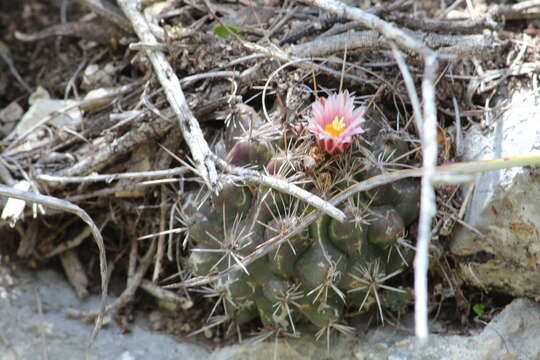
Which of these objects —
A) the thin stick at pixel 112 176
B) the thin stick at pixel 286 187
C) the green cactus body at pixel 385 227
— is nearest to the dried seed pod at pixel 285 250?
the thin stick at pixel 286 187

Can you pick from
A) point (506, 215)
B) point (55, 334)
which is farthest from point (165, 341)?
point (506, 215)

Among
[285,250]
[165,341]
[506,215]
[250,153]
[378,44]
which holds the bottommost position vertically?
[165,341]

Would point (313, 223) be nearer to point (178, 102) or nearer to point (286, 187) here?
point (286, 187)

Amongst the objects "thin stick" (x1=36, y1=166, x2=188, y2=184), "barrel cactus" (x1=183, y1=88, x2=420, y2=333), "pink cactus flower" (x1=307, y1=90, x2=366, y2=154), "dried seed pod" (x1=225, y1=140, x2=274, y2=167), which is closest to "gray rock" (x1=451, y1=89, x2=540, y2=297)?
"barrel cactus" (x1=183, y1=88, x2=420, y2=333)

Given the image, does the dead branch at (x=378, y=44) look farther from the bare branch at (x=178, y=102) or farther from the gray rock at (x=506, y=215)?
the bare branch at (x=178, y=102)

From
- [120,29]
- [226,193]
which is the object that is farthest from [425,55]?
[120,29]

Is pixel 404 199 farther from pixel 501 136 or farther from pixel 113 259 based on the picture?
pixel 113 259
